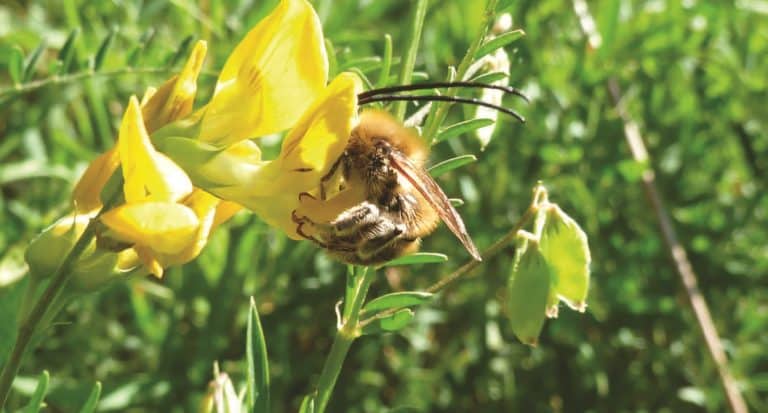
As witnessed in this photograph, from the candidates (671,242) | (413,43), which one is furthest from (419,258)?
(671,242)

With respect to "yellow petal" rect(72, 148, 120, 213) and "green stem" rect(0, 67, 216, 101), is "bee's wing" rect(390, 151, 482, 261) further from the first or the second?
"green stem" rect(0, 67, 216, 101)

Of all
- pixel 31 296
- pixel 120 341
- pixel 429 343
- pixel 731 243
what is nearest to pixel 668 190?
pixel 731 243

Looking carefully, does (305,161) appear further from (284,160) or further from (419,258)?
(419,258)

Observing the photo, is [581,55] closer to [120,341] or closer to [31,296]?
[120,341]

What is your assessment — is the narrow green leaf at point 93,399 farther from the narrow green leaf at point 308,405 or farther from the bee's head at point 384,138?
the bee's head at point 384,138

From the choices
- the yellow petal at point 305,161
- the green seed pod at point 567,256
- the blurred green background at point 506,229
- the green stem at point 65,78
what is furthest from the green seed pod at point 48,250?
the blurred green background at point 506,229

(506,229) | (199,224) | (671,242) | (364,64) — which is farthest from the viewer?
(506,229)

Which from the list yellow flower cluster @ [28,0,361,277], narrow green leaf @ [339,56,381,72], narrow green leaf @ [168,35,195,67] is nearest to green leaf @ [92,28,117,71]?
narrow green leaf @ [168,35,195,67]
